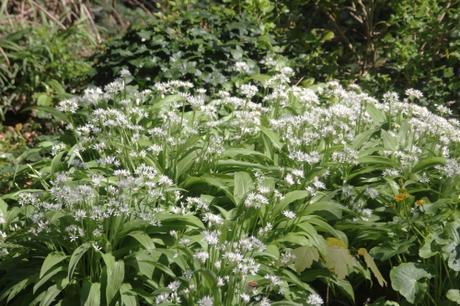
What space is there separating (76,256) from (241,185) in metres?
1.14

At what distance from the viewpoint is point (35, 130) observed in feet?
24.7

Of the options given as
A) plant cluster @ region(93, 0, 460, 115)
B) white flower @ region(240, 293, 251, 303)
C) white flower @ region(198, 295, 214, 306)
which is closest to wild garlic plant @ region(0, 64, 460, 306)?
white flower @ region(240, 293, 251, 303)

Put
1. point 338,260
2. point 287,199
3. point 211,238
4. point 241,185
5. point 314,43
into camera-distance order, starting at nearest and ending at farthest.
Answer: point 211,238 < point 338,260 < point 287,199 < point 241,185 < point 314,43

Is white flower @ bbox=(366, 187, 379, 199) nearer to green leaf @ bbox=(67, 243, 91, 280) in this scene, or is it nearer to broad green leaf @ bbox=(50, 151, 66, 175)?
green leaf @ bbox=(67, 243, 91, 280)

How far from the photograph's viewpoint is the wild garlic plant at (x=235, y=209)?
3.40 metres

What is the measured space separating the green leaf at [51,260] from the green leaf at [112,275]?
21 cm

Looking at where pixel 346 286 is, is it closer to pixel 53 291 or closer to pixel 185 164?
pixel 185 164

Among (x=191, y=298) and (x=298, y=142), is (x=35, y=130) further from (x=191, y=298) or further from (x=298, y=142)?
(x=191, y=298)

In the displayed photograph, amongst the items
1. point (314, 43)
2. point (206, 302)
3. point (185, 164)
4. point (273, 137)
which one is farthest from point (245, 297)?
point (314, 43)

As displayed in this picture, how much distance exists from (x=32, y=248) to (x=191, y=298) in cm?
102

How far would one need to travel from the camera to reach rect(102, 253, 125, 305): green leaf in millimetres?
3357

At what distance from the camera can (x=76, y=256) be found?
11.0ft

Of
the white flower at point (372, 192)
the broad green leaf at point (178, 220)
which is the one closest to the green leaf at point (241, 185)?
the broad green leaf at point (178, 220)

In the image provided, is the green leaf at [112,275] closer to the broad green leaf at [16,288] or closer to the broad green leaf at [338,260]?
the broad green leaf at [16,288]
